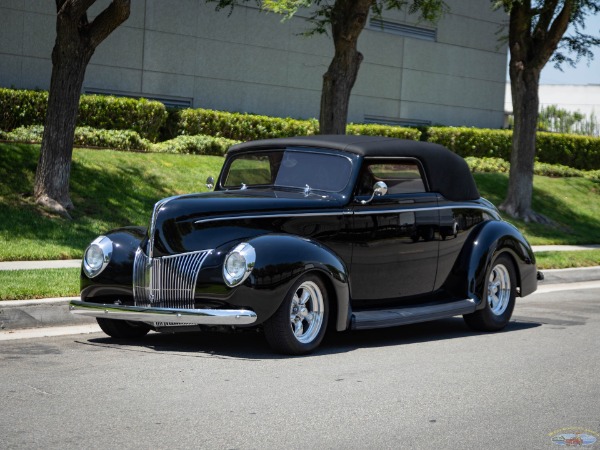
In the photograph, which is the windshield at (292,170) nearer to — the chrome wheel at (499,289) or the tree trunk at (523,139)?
the chrome wheel at (499,289)

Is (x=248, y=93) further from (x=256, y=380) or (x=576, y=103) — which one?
(x=576, y=103)

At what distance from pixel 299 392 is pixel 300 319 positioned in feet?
4.65

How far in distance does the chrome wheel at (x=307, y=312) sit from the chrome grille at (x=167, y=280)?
83 cm

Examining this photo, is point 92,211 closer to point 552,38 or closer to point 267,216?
point 267,216

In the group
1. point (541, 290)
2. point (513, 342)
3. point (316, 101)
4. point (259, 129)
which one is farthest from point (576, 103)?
point (513, 342)

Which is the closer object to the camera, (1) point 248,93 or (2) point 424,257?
(2) point 424,257

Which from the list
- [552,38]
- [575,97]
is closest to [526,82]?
[552,38]

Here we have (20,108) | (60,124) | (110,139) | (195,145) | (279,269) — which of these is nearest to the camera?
(279,269)

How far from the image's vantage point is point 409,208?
366 inches

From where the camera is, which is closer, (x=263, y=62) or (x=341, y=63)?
(x=341, y=63)

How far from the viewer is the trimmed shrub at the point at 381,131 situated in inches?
974

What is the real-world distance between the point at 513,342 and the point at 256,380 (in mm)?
3185

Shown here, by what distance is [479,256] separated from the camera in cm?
977

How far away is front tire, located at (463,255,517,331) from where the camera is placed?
992cm
